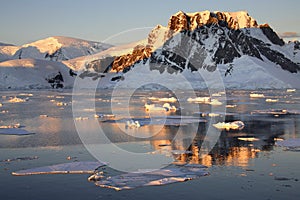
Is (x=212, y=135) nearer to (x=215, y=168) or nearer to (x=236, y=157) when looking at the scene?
(x=236, y=157)

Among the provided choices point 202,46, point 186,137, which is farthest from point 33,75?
point 186,137

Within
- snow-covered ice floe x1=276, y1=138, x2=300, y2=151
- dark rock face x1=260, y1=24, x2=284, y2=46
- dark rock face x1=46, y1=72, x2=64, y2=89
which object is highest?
dark rock face x1=260, y1=24, x2=284, y2=46

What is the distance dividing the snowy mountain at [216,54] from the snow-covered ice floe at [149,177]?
95.9 m

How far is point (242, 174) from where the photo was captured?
12.4 metres

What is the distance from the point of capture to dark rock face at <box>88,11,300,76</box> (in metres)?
134

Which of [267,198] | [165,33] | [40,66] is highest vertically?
[165,33]

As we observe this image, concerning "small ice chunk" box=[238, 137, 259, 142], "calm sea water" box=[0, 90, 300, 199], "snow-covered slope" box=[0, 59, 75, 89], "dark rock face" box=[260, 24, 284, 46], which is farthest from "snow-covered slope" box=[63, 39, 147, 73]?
"small ice chunk" box=[238, 137, 259, 142]

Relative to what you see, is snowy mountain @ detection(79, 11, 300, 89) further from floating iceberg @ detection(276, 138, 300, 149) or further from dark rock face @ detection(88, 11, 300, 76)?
floating iceberg @ detection(276, 138, 300, 149)

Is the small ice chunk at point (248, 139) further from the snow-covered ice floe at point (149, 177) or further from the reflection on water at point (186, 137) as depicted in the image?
the snow-covered ice floe at point (149, 177)

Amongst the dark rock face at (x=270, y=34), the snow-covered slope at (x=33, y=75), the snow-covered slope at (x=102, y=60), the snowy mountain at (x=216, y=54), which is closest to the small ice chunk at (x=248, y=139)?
the snow-covered slope at (x=33, y=75)

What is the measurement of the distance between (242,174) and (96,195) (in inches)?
189

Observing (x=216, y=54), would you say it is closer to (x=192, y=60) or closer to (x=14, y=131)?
(x=192, y=60)

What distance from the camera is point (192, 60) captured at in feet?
460

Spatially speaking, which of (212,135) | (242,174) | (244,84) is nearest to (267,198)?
(242,174)
